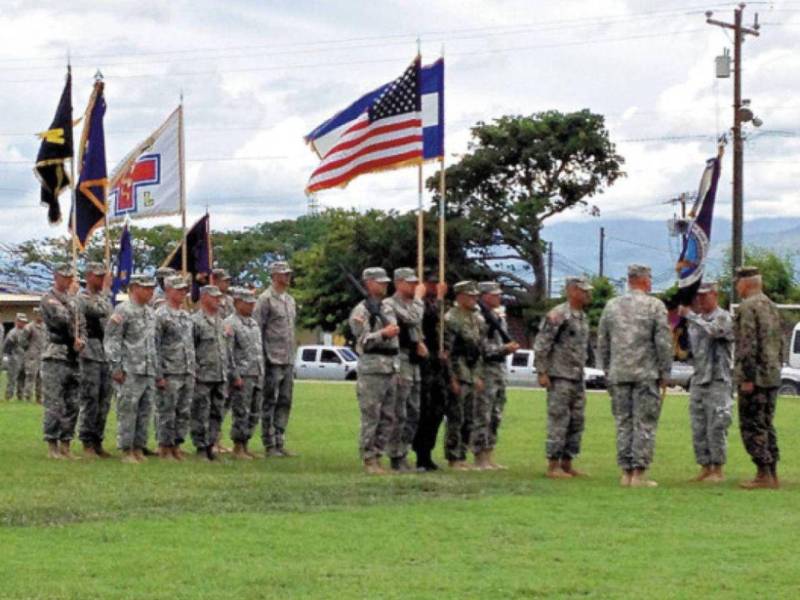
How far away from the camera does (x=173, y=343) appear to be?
55.0 feet

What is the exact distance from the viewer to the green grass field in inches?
342

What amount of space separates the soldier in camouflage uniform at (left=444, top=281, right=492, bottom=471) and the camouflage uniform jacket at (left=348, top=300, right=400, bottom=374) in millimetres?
891

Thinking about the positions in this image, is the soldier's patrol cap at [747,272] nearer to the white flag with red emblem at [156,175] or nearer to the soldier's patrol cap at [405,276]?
the soldier's patrol cap at [405,276]

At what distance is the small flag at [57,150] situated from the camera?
18.0 meters

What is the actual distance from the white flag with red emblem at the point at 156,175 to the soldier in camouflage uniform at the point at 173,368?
132 inches

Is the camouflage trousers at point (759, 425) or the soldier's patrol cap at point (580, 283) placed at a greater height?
the soldier's patrol cap at point (580, 283)

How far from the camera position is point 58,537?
10320mm

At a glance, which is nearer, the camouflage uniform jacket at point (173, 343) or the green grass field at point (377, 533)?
the green grass field at point (377, 533)

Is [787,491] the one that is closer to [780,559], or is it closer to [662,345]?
[662,345]

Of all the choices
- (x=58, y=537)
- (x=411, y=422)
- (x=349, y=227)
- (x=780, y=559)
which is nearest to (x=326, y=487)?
(x=411, y=422)

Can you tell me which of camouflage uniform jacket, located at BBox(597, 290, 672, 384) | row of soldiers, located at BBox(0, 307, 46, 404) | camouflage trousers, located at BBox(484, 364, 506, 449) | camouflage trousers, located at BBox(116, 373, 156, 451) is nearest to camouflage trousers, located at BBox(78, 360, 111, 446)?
camouflage trousers, located at BBox(116, 373, 156, 451)

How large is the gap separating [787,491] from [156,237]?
72544mm

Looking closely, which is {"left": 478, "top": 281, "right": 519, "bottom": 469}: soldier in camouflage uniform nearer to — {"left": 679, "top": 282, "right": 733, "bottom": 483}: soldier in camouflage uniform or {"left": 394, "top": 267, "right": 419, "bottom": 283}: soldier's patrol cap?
{"left": 394, "top": 267, "right": 419, "bottom": 283}: soldier's patrol cap

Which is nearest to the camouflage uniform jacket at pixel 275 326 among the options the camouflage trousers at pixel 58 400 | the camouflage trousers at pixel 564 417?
the camouflage trousers at pixel 58 400
